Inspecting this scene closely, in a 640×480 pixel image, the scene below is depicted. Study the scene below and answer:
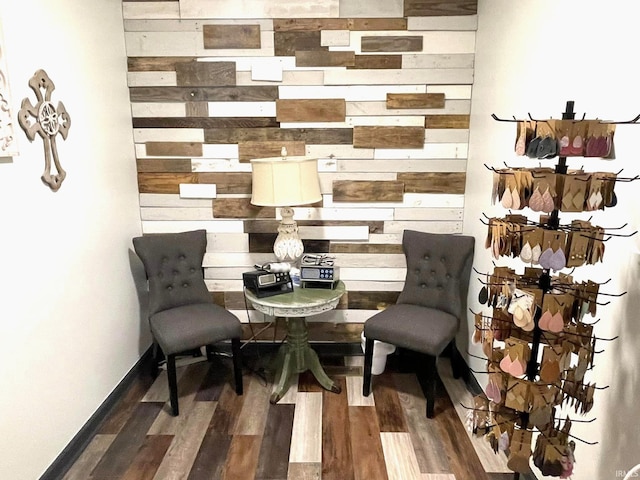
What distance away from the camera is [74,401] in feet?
7.86

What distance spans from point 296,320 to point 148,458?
1112 mm

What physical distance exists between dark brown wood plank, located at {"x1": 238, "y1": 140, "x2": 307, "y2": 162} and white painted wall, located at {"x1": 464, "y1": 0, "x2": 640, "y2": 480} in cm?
138

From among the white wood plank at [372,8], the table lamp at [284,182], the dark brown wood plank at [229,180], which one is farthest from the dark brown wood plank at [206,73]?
the white wood plank at [372,8]

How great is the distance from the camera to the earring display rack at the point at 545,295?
139cm

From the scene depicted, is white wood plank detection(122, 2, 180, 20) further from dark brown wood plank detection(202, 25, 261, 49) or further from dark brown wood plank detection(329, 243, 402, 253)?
dark brown wood plank detection(329, 243, 402, 253)

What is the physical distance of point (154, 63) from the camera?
306 centimetres

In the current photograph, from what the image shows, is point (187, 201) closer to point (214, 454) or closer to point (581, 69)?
point (214, 454)

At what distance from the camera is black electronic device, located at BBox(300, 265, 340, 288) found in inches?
116

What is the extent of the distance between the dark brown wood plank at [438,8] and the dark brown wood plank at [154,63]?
1415 mm

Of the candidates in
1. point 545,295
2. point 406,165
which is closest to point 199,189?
point 406,165

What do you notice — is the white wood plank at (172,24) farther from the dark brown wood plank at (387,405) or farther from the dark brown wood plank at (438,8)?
the dark brown wood plank at (387,405)

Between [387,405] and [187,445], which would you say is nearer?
[187,445]

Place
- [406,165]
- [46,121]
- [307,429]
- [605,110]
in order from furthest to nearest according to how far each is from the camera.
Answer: [406,165]
[307,429]
[46,121]
[605,110]

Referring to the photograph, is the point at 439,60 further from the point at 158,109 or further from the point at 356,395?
the point at 356,395
